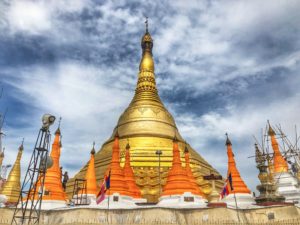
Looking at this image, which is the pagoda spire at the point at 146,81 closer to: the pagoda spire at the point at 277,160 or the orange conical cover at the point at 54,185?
the pagoda spire at the point at 277,160

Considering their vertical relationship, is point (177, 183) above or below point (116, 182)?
below

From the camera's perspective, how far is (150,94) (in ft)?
161

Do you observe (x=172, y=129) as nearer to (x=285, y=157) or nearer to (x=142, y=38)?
(x=285, y=157)

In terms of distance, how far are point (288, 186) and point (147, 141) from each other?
18.7 m

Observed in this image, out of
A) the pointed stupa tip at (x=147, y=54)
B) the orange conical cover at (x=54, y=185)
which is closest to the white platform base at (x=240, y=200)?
the orange conical cover at (x=54, y=185)

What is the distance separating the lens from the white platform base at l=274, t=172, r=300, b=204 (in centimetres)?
3219

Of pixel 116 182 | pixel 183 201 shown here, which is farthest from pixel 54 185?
pixel 183 201

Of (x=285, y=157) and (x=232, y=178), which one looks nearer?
(x=232, y=178)

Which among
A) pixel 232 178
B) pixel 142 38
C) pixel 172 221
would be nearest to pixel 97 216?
pixel 172 221

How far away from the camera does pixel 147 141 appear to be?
1635 inches

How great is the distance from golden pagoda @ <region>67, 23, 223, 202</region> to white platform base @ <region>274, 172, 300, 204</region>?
290 inches

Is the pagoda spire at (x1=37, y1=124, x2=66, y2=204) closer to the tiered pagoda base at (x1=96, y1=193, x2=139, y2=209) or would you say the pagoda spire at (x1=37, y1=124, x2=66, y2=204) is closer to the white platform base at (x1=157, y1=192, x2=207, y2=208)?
the tiered pagoda base at (x1=96, y1=193, x2=139, y2=209)

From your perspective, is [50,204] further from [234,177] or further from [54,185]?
[234,177]

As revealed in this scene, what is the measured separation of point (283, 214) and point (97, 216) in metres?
15.8
